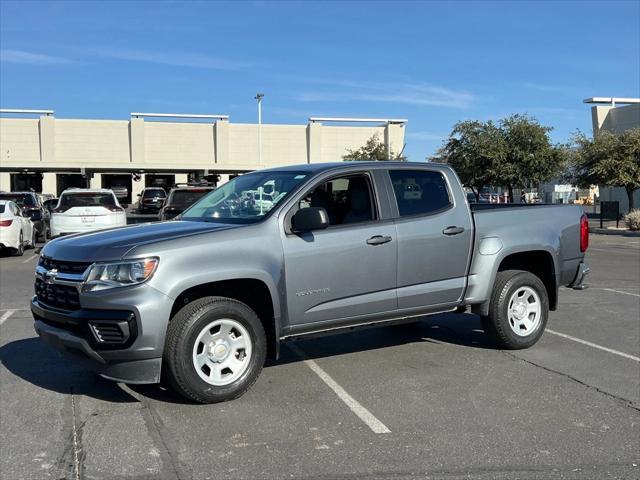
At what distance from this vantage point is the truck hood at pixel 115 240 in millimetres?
4598

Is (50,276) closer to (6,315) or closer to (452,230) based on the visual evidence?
(452,230)

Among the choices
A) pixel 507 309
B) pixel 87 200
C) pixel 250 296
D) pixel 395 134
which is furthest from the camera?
pixel 395 134

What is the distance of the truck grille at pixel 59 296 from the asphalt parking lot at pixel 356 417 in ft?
2.66

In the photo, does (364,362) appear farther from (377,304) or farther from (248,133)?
(248,133)

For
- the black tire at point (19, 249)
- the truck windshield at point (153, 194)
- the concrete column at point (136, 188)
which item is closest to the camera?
the black tire at point (19, 249)

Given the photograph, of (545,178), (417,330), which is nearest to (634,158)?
(545,178)

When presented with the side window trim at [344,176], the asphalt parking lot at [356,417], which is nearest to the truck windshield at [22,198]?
the asphalt parking lot at [356,417]

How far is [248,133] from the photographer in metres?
57.2

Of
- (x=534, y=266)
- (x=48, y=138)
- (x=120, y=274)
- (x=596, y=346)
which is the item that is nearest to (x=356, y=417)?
(x=120, y=274)

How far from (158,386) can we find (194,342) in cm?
97

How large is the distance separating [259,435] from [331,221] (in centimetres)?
210

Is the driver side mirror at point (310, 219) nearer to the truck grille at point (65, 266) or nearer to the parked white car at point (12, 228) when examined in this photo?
the truck grille at point (65, 266)

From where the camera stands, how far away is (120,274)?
454 centimetres

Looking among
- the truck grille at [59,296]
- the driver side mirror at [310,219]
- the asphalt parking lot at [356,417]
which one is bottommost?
the asphalt parking lot at [356,417]
